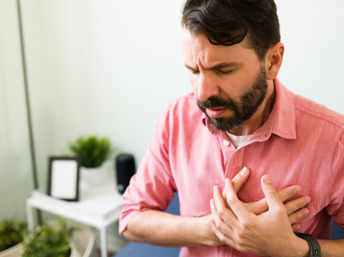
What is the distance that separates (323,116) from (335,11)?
0.62 m

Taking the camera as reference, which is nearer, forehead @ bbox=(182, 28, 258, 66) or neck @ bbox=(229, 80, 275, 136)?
forehead @ bbox=(182, 28, 258, 66)

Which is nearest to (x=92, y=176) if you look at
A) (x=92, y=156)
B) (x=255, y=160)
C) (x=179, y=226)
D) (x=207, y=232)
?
(x=92, y=156)

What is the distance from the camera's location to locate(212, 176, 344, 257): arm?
2.82 ft

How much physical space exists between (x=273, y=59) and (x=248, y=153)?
27 cm

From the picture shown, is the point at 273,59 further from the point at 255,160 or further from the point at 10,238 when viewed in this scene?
the point at 10,238

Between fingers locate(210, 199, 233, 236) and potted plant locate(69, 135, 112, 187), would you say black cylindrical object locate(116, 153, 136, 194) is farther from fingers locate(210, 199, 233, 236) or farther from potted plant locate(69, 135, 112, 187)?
fingers locate(210, 199, 233, 236)

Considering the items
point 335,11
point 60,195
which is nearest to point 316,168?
point 335,11

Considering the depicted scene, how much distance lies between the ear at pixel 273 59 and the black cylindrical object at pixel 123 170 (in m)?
1.15

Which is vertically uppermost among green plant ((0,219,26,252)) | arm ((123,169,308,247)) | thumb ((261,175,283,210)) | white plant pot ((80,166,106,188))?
thumb ((261,175,283,210))

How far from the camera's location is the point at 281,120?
3.04 ft

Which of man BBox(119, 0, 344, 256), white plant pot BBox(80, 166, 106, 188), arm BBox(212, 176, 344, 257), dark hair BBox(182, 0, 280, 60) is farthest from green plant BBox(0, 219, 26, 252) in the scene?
dark hair BBox(182, 0, 280, 60)

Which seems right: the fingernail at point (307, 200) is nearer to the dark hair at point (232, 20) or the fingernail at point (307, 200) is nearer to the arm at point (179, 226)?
the arm at point (179, 226)

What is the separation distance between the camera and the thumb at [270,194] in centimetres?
86

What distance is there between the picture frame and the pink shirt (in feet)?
2.54
